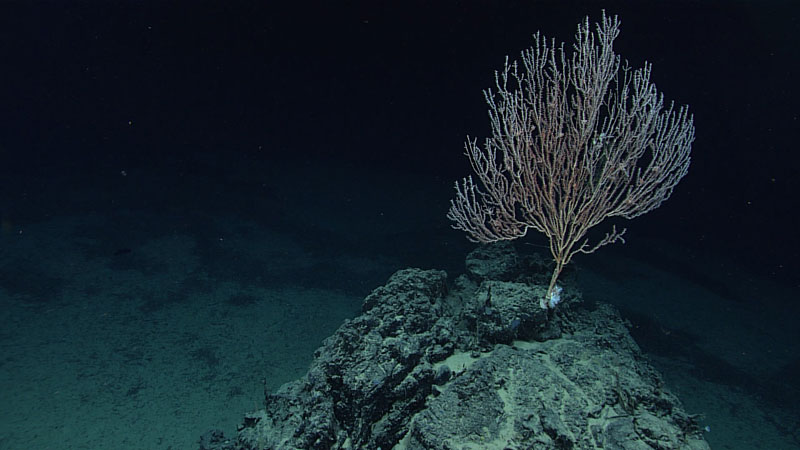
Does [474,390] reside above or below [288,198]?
above

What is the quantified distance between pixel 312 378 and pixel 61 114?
99.2ft

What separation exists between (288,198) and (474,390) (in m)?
12.5

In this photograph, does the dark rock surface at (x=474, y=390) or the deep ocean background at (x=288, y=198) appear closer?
the dark rock surface at (x=474, y=390)

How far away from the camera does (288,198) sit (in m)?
14.6

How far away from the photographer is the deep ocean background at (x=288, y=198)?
6.47 meters

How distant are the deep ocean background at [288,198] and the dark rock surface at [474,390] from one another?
9.18 ft

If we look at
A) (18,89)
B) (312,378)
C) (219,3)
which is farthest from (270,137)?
(312,378)

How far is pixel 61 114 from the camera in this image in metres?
24.2

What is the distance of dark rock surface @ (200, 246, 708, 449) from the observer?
3064mm

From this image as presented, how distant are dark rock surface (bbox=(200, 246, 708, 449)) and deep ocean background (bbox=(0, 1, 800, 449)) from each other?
280 centimetres

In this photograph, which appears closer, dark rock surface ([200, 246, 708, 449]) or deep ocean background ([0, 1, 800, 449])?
dark rock surface ([200, 246, 708, 449])

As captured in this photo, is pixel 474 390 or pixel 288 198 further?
pixel 288 198

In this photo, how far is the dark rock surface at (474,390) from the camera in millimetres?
3064

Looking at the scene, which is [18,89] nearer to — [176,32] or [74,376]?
[176,32]
